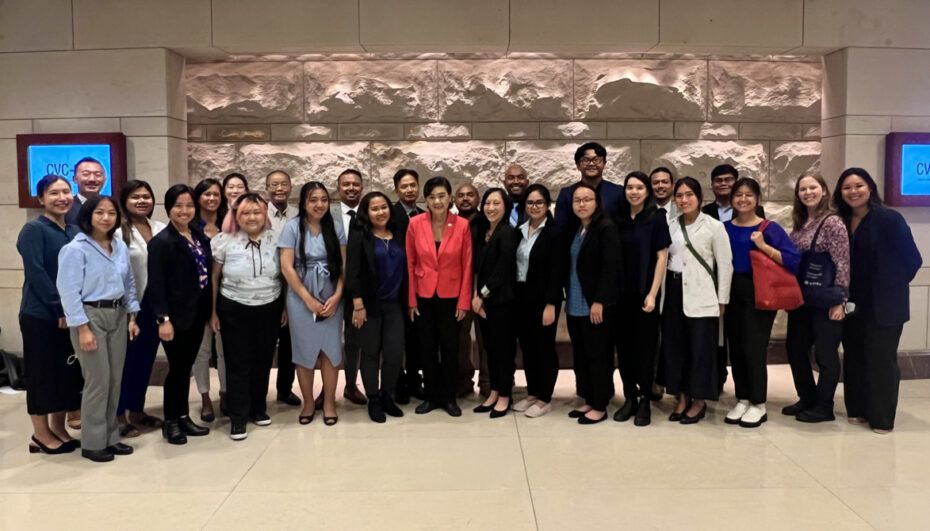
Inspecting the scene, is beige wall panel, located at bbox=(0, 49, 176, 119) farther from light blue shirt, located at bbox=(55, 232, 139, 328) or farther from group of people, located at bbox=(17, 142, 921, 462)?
light blue shirt, located at bbox=(55, 232, 139, 328)

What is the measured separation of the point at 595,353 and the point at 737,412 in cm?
103

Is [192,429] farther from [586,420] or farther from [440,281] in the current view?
[586,420]

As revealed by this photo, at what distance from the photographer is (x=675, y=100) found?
659cm

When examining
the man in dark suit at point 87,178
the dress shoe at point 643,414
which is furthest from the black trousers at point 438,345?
the man in dark suit at point 87,178

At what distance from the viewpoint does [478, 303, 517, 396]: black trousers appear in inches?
185

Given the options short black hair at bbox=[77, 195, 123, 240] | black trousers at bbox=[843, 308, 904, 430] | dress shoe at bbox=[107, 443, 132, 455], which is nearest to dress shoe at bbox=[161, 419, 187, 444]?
dress shoe at bbox=[107, 443, 132, 455]

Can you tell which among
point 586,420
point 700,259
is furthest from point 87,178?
point 700,259

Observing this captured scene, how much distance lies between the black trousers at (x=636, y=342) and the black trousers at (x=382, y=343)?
1.50 m

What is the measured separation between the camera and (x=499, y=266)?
4582mm

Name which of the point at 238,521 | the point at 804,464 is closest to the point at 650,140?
the point at 804,464

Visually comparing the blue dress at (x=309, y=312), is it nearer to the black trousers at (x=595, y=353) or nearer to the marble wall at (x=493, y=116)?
the black trousers at (x=595, y=353)

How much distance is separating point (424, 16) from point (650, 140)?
7.99 ft

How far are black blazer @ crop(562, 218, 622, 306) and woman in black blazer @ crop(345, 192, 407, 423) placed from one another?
4.04 ft

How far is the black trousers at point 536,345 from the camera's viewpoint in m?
4.72
